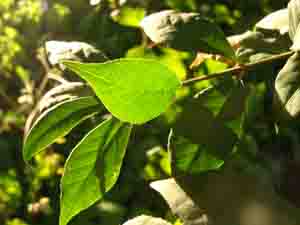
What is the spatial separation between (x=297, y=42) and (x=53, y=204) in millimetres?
770

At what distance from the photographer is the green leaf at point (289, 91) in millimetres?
609

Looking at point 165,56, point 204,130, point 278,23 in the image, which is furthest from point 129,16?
point 204,130

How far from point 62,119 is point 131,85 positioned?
16cm

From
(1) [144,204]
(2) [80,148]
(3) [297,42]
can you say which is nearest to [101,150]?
(2) [80,148]

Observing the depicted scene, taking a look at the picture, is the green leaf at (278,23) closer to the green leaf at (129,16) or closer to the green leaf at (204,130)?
the green leaf at (204,130)

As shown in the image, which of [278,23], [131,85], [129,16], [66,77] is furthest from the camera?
[129,16]

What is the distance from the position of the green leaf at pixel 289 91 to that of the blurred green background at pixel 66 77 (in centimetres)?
25

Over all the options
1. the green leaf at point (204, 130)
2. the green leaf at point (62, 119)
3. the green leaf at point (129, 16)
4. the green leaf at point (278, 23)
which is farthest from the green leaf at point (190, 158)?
the green leaf at point (129, 16)

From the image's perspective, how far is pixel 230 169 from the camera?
674 mm

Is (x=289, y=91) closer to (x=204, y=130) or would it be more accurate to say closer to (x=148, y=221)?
(x=204, y=130)

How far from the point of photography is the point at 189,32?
0.72 meters

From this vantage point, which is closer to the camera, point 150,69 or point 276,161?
point 150,69

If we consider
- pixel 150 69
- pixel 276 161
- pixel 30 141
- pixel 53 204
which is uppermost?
pixel 150 69

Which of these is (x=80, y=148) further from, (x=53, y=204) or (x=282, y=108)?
(x=53, y=204)
